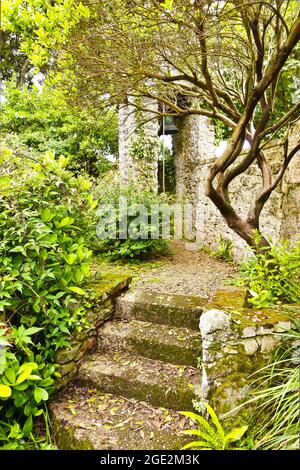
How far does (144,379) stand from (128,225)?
10.4 feet

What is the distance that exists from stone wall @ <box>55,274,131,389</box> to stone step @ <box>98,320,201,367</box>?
0.11 metres

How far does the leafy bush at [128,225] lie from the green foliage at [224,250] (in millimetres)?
1178

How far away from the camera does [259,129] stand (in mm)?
2645

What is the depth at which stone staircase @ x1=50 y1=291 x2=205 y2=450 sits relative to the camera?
2.02 metres

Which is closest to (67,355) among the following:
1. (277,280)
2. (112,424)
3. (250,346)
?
(112,424)

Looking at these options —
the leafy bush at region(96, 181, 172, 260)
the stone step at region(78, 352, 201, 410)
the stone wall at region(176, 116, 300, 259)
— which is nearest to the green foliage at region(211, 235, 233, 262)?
the stone wall at region(176, 116, 300, 259)

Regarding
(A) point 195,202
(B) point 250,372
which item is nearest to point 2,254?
(B) point 250,372

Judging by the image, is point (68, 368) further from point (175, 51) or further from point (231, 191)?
point (231, 191)

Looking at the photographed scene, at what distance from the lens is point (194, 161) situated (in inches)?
295

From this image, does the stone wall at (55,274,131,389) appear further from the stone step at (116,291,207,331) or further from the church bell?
the church bell

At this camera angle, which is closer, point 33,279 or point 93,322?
point 33,279

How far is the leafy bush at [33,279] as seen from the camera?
2018mm

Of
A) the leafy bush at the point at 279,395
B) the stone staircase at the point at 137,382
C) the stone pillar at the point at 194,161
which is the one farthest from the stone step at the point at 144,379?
the stone pillar at the point at 194,161

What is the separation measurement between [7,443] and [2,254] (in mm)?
1359
